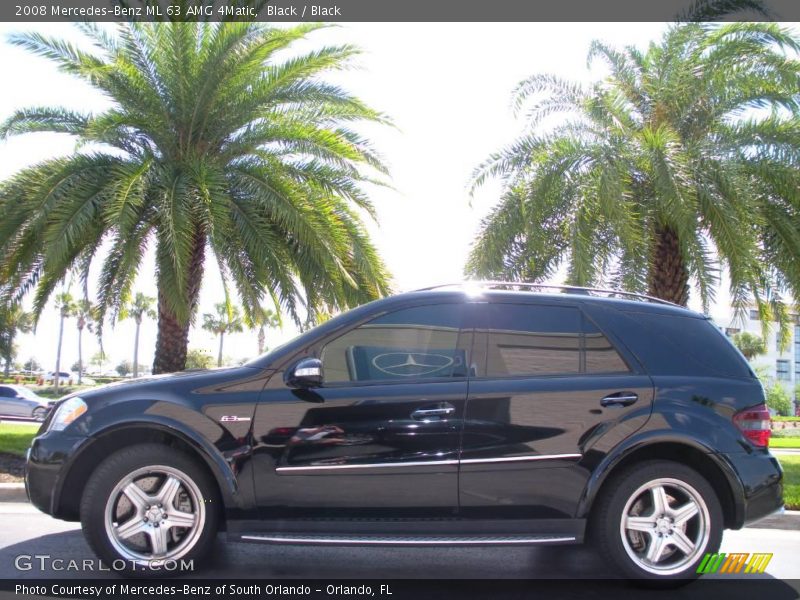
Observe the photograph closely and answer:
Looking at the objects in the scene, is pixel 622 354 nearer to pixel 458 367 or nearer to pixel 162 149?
pixel 458 367

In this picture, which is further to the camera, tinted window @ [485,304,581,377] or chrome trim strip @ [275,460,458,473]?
tinted window @ [485,304,581,377]

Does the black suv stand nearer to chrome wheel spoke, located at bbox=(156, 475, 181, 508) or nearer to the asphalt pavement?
chrome wheel spoke, located at bbox=(156, 475, 181, 508)

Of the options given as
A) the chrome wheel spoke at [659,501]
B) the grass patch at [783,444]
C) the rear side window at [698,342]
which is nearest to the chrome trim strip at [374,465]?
the chrome wheel spoke at [659,501]

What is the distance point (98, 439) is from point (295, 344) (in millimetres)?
1291

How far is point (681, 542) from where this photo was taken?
4688mm

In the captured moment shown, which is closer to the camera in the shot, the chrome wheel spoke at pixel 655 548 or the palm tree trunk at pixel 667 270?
the chrome wheel spoke at pixel 655 548

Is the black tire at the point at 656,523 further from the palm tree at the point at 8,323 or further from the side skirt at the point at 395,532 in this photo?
the palm tree at the point at 8,323

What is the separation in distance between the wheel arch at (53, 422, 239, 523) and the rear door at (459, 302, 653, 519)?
1.40 m

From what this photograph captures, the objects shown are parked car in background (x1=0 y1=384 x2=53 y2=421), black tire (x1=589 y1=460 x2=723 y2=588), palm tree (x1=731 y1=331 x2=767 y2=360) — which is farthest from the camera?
palm tree (x1=731 y1=331 x2=767 y2=360)

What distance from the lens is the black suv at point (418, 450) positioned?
4.55m

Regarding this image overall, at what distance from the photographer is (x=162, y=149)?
479 inches

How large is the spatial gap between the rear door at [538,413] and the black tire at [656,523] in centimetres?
24

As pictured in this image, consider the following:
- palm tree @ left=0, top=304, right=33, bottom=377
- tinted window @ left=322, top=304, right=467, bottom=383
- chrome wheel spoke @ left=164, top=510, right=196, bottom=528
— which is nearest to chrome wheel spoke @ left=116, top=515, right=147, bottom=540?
chrome wheel spoke @ left=164, top=510, right=196, bottom=528

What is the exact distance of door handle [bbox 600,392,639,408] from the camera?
4746 millimetres
